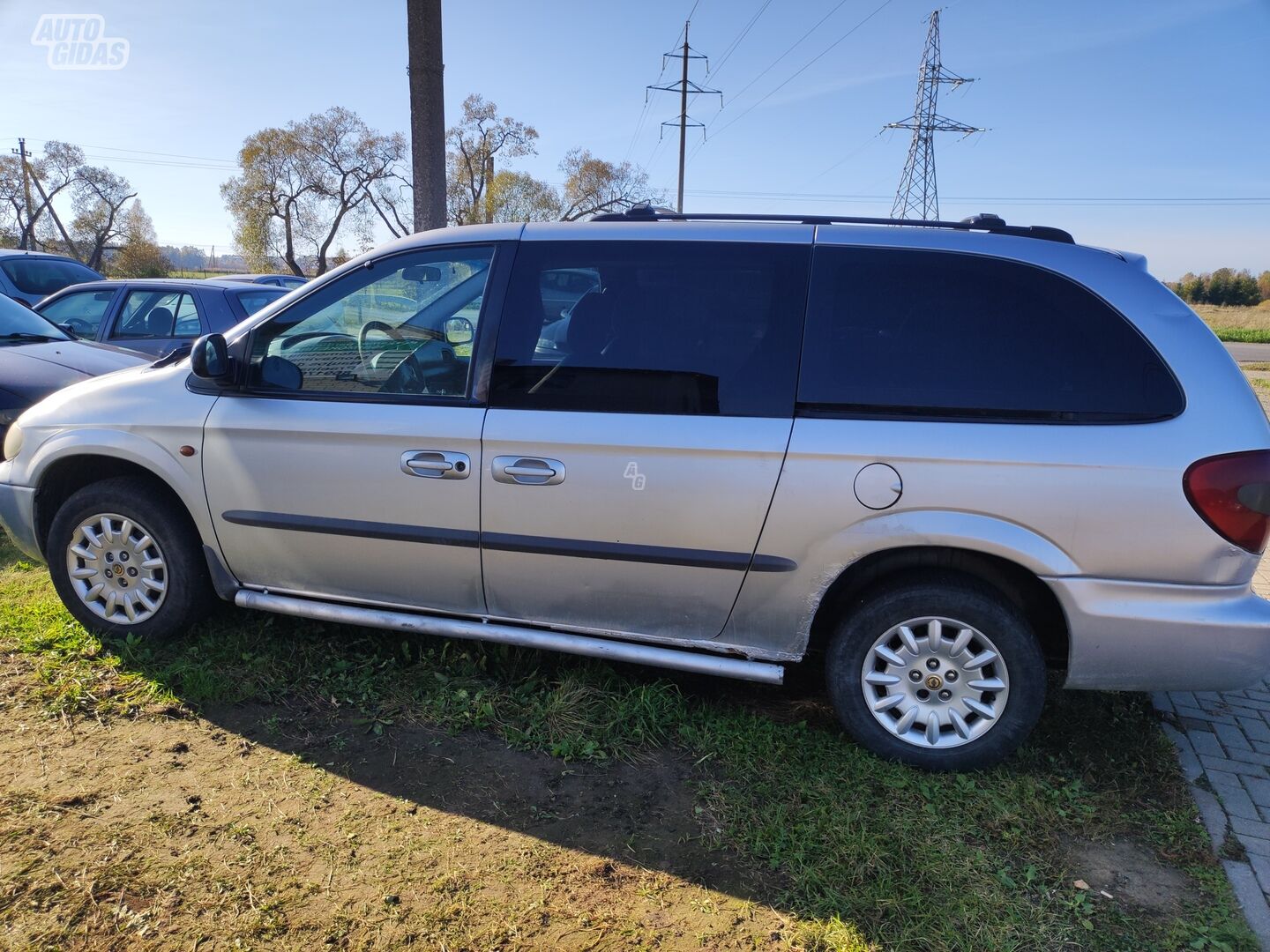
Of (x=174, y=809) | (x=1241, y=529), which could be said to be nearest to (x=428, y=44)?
(x=174, y=809)

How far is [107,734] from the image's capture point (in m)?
3.19

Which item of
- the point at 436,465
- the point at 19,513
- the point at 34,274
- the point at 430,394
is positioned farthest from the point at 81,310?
the point at 436,465

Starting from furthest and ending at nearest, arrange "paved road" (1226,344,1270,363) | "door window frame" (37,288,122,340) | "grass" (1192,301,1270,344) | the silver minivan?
1. "grass" (1192,301,1270,344)
2. "paved road" (1226,344,1270,363)
3. "door window frame" (37,288,122,340)
4. the silver minivan

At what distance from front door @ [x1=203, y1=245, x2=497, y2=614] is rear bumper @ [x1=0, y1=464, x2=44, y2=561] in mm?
1020

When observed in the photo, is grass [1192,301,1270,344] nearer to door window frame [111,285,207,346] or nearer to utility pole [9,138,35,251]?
door window frame [111,285,207,346]

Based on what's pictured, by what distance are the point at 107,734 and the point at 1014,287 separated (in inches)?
148

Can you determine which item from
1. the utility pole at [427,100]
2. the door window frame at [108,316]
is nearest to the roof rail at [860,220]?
the utility pole at [427,100]

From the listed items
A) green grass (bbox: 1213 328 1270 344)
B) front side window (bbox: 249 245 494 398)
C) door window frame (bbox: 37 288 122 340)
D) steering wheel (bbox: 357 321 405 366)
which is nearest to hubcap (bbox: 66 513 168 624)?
front side window (bbox: 249 245 494 398)

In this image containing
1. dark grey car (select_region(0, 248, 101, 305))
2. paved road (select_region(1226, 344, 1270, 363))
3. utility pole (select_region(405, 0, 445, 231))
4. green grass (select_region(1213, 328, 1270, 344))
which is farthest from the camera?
green grass (select_region(1213, 328, 1270, 344))

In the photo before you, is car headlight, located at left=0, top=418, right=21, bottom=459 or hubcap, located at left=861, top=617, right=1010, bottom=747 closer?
hubcap, located at left=861, top=617, right=1010, bottom=747

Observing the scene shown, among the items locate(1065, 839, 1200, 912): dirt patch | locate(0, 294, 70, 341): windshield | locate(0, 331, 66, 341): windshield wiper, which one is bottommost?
locate(1065, 839, 1200, 912): dirt patch

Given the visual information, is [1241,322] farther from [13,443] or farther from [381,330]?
[13,443]

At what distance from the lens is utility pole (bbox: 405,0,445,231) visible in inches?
288

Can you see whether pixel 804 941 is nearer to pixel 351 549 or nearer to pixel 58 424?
pixel 351 549
